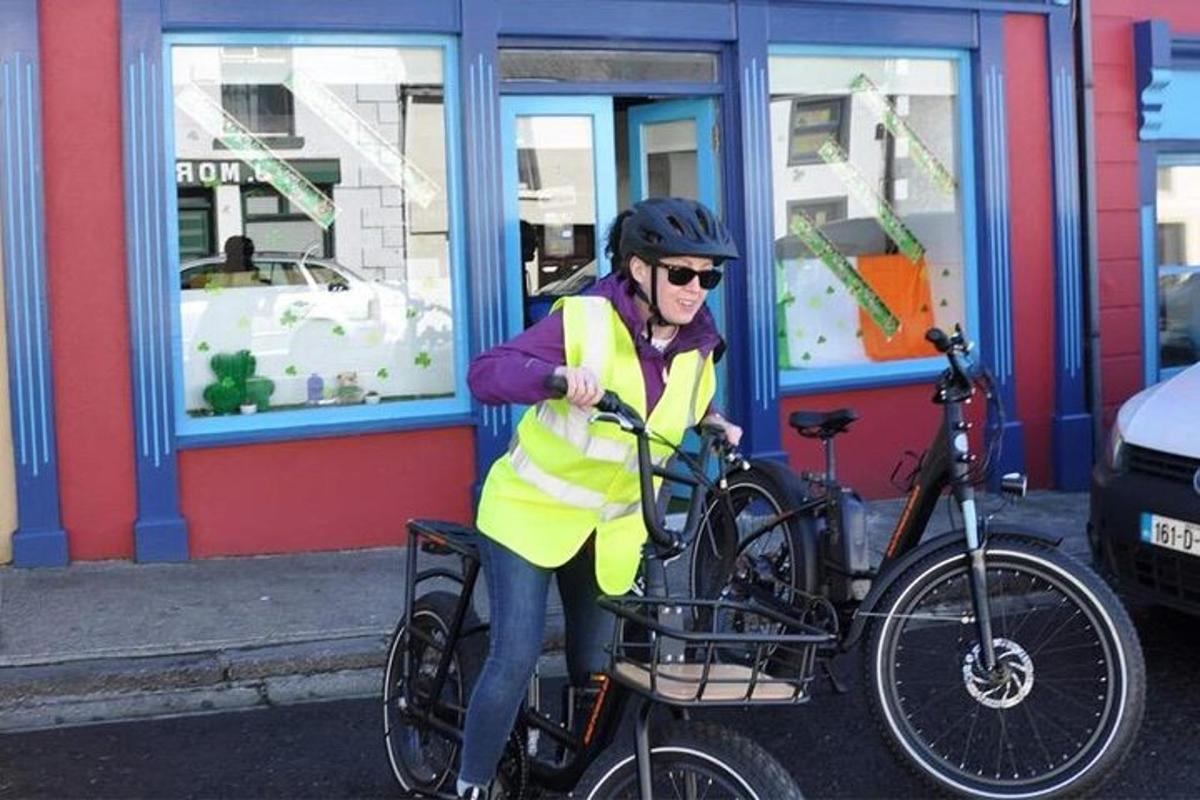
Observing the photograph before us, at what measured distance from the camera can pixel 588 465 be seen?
11.2 ft

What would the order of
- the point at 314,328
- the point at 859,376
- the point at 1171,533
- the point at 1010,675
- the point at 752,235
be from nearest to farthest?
the point at 1010,675 < the point at 1171,533 < the point at 314,328 < the point at 752,235 < the point at 859,376

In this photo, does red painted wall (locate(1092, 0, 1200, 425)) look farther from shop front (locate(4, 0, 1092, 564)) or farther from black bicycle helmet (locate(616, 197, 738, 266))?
black bicycle helmet (locate(616, 197, 738, 266))

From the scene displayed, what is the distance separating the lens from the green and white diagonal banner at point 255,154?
24.6ft

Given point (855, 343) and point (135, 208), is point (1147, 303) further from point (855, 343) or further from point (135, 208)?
point (135, 208)

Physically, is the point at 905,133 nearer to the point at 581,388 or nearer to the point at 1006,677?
the point at 1006,677

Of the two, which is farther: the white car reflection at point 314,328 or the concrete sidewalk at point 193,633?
the white car reflection at point 314,328

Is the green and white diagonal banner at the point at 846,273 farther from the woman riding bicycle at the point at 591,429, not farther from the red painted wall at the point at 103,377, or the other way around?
the woman riding bicycle at the point at 591,429

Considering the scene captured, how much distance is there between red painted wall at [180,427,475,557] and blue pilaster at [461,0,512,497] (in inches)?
6.6

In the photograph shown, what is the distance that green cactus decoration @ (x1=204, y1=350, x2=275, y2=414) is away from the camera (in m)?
7.61

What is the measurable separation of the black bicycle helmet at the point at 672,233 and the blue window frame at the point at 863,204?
17.3ft

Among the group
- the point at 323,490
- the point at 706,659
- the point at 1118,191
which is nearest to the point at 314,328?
the point at 323,490

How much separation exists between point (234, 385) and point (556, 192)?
2.21 m

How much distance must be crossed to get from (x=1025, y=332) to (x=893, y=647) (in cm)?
542

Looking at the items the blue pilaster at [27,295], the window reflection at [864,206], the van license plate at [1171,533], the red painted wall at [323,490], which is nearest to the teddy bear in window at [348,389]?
the red painted wall at [323,490]
